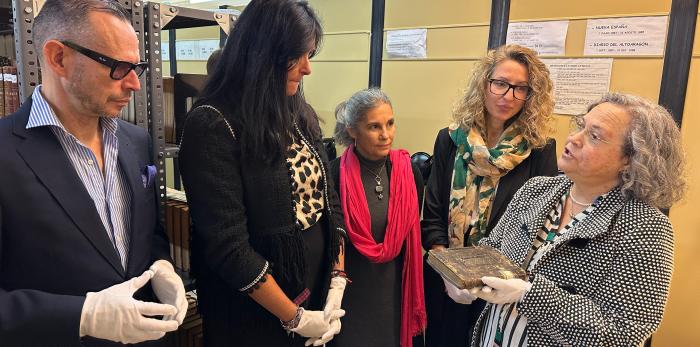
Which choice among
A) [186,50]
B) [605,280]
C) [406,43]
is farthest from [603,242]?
[186,50]

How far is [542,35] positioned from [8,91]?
2.43m

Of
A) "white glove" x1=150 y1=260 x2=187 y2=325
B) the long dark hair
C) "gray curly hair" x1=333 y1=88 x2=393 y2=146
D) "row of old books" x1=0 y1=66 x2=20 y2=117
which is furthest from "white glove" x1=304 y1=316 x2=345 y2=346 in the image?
"row of old books" x1=0 y1=66 x2=20 y2=117

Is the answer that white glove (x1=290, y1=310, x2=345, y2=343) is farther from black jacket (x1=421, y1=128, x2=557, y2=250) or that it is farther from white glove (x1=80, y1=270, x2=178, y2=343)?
black jacket (x1=421, y1=128, x2=557, y2=250)

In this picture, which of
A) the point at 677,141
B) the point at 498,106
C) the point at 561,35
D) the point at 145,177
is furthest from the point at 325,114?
the point at 677,141

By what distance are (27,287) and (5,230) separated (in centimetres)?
14

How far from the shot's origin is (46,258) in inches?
37.4

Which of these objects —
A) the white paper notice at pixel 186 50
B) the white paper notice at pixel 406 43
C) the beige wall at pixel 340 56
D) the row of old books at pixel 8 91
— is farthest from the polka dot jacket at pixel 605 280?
the white paper notice at pixel 186 50

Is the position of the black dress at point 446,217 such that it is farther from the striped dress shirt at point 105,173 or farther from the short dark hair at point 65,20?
the short dark hair at point 65,20

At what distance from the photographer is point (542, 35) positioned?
7.93 feet

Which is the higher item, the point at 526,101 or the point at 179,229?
the point at 526,101

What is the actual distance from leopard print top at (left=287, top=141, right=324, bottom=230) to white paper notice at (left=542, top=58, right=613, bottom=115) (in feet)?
5.36

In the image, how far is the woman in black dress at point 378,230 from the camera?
1773 mm

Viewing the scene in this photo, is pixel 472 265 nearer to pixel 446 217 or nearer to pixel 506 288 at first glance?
pixel 506 288

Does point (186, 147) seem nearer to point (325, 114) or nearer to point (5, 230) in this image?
point (5, 230)
